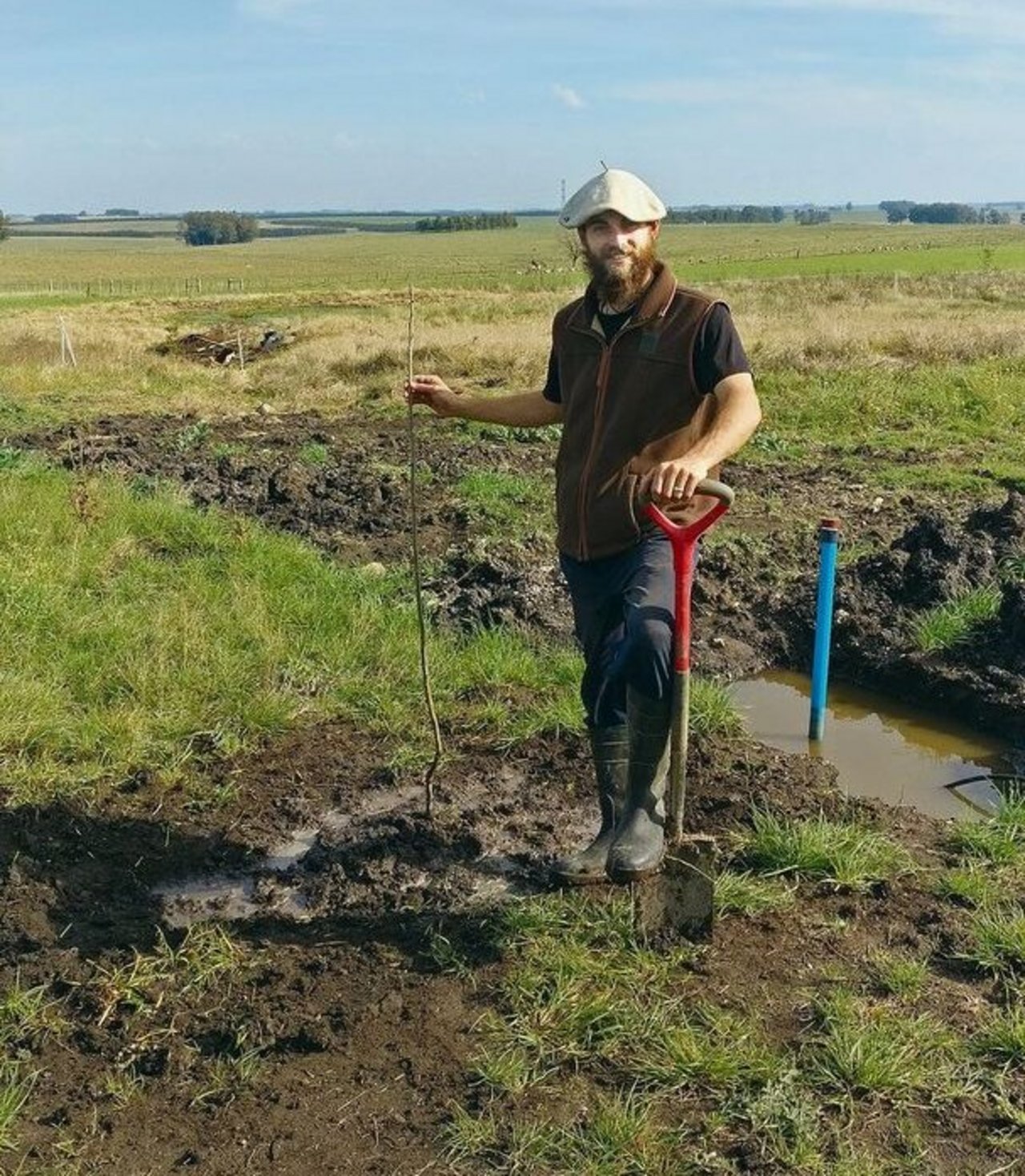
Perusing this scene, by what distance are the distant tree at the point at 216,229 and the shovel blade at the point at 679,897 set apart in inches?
6452

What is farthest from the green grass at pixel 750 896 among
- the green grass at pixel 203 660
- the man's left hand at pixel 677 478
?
the green grass at pixel 203 660

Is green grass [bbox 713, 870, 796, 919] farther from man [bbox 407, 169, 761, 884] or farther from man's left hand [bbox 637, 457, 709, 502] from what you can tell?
man's left hand [bbox 637, 457, 709, 502]

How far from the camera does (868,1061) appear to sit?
3176mm

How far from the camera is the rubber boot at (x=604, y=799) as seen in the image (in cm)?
409

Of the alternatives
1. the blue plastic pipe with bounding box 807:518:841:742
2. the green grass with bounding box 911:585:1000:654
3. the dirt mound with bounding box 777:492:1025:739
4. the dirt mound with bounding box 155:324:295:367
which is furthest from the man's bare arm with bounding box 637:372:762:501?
the dirt mound with bounding box 155:324:295:367

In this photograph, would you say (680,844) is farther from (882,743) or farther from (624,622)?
(882,743)

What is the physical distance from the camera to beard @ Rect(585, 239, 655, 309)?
358 centimetres

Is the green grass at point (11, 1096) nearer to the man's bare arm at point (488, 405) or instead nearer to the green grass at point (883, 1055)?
the green grass at point (883, 1055)

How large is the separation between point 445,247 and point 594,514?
112 metres

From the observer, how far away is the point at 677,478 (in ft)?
10.7

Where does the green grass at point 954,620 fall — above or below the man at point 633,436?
below

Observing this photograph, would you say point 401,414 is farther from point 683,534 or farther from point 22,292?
point 22,292

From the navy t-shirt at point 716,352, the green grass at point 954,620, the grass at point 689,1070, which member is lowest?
the grass at point 689,1070

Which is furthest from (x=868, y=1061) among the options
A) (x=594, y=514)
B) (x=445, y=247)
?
(x=445, y=247)
